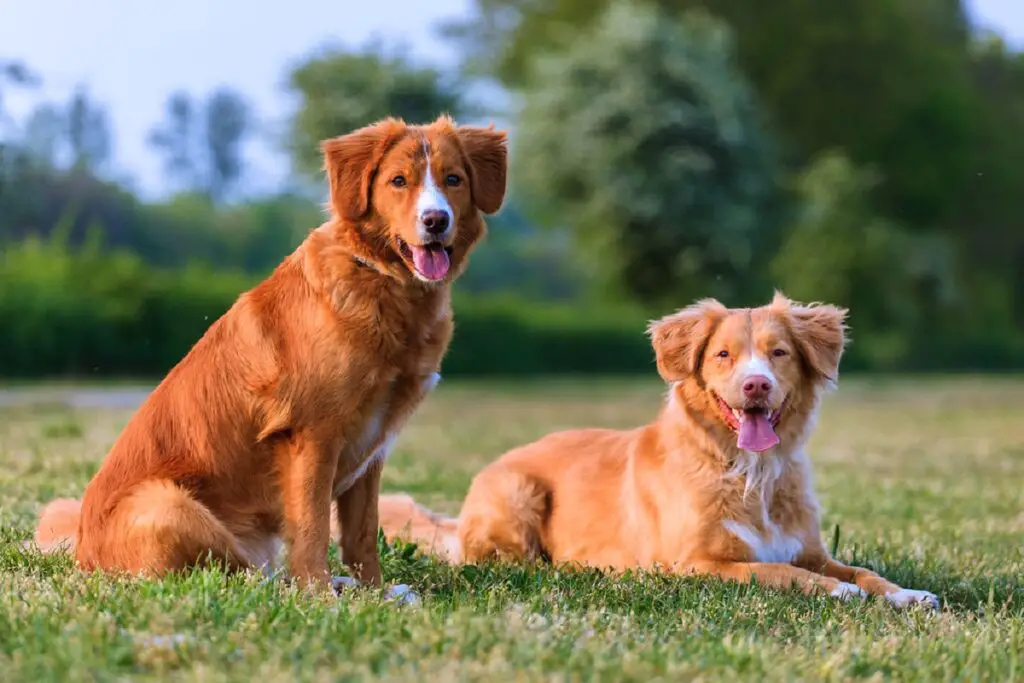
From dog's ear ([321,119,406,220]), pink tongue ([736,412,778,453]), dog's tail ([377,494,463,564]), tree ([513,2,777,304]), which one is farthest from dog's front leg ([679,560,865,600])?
tree ([513,2,777,304])

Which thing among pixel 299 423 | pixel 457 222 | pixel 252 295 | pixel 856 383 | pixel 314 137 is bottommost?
pixel 856 383

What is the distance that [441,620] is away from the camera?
394 cm

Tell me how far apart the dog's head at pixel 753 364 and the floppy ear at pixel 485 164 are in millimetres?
1212

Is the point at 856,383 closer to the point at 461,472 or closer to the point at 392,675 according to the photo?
the point at 461,472

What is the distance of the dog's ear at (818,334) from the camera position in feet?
18.8

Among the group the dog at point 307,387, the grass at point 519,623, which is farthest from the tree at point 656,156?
the dog at point 307,387

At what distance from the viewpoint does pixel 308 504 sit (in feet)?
15.5

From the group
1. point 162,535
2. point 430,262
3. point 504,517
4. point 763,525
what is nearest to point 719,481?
point 763,525

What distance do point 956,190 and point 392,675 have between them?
45080 millimetres

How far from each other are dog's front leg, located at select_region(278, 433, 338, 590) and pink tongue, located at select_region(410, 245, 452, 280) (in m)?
0.80

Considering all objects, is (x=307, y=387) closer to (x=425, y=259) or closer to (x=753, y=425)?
(x=425, y=259)

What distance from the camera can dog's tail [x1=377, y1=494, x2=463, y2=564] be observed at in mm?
6395

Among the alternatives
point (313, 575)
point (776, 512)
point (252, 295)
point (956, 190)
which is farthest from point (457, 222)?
point (956, 190)

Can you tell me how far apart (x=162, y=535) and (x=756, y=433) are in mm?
2667
